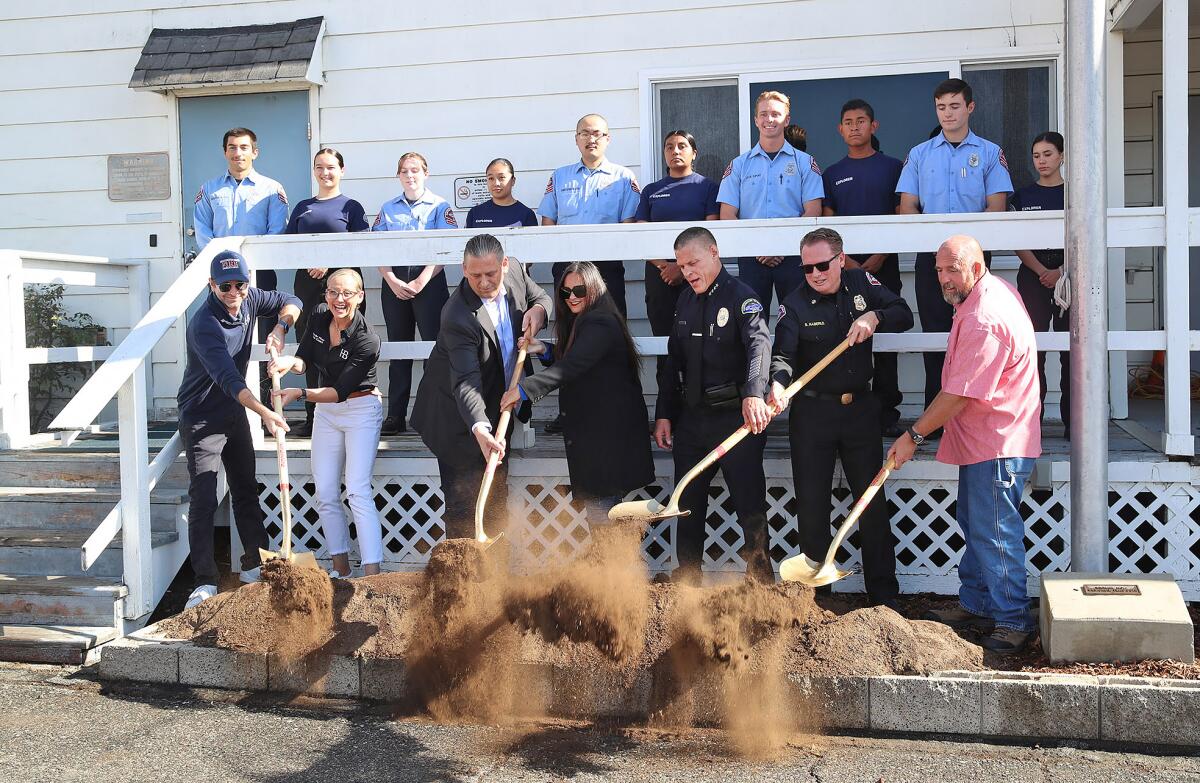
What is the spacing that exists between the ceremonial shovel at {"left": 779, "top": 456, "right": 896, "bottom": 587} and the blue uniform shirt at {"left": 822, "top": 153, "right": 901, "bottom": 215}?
2173 millimetres

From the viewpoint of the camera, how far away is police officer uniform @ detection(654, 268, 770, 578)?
222 inches

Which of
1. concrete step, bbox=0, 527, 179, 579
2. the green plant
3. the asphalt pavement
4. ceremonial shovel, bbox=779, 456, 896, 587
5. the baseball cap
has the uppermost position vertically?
the baseball cap

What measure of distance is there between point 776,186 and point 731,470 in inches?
89.2

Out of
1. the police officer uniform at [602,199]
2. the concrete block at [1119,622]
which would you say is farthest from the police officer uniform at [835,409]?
the police officer uniform at [602,199]

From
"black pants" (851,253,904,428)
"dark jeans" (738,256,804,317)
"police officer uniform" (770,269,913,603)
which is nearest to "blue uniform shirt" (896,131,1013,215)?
"dark jeans" (738,256,804,317)

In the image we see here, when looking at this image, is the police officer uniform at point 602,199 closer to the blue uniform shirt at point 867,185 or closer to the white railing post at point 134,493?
the blue uniform shirt at point 867,185

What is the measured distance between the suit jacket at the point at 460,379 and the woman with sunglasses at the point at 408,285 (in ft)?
5.28

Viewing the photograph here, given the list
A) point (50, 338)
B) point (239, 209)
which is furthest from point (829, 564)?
point (50, 338)

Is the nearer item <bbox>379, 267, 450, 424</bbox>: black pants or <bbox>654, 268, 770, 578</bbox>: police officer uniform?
<bbox>654, 268, 770, 578</bbox>: police officer uniform

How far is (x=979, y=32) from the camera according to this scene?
7887mm

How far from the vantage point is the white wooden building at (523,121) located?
6523 millimetres

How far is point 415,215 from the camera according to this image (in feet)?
26.0

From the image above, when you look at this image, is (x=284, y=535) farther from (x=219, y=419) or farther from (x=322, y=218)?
(x=322, y=218)

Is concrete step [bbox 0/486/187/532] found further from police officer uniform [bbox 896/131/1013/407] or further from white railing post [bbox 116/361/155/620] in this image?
police officer uniform [bbox 896/131/1013/407]
